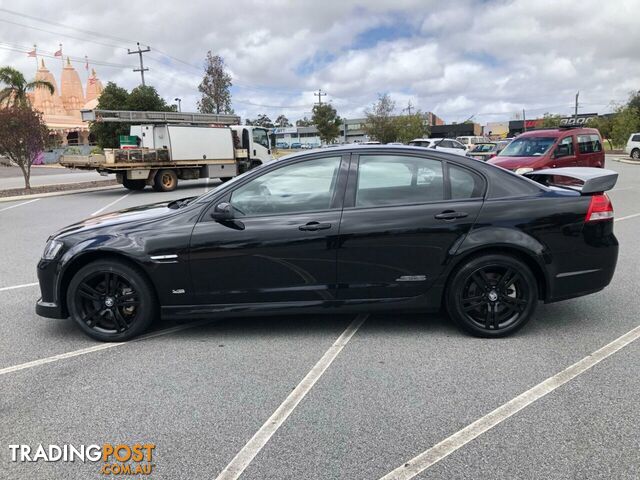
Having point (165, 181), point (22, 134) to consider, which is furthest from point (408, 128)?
point (22, 134)

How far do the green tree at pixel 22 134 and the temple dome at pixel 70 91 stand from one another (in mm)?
56064

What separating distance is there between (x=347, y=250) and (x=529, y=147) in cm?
1063

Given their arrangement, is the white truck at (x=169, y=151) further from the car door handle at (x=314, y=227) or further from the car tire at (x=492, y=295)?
the car tire at (x=492, y=295)

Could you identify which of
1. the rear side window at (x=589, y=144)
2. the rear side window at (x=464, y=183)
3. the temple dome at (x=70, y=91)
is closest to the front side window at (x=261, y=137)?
the rear side window at (x=589, y=144)

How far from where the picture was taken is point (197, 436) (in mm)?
2996

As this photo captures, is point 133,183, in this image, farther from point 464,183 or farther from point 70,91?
point 70,91

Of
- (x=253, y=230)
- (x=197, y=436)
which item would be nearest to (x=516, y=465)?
(x=197, y=436)

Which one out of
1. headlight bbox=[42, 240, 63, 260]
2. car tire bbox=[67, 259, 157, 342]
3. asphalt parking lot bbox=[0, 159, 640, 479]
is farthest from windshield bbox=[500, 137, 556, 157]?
headlight bbox=[42, 240, 63, 260]

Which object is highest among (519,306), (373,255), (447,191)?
(447,191)

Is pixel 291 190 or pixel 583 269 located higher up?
pixel 291 190

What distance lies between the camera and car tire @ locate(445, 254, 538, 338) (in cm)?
426

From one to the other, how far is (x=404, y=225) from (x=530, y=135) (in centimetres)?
1092

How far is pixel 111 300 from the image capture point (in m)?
4.39

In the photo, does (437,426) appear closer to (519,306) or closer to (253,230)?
(519,306)
